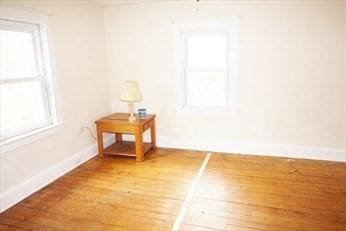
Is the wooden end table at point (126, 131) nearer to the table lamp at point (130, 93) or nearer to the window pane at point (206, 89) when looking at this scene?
the table lamp at point (130, 93)

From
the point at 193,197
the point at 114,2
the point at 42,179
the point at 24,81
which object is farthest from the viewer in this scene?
the point at 114,2

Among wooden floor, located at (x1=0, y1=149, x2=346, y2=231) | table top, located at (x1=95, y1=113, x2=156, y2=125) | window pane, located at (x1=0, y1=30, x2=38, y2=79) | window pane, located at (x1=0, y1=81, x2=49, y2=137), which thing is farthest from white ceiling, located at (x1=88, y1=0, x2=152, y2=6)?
wooden floor, located at (x1=0, y1=149, x2=346, y2=231)

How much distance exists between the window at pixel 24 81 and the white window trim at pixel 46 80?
0.4 inches

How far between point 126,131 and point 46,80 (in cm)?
118

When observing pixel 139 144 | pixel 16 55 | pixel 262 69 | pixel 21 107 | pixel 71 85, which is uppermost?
pixel 16 55

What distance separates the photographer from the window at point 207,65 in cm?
377

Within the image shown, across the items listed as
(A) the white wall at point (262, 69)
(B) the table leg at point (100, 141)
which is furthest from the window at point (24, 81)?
(A) the white wall at point (262, 69)

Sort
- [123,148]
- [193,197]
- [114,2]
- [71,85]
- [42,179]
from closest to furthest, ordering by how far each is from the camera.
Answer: [193,197] < [42,179] < [71,85] < [114,2] < [123,148]

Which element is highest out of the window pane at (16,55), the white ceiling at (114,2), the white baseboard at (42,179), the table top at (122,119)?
the white ceiling at (114,2)

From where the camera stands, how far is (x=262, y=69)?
3666mm

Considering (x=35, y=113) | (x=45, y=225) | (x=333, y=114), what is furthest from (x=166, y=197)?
(x=333, y=114)

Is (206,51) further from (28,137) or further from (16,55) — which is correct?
(28,137)

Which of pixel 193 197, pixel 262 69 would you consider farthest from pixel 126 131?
pixel 262 69

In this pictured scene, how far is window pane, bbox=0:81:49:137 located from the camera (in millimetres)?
2756
